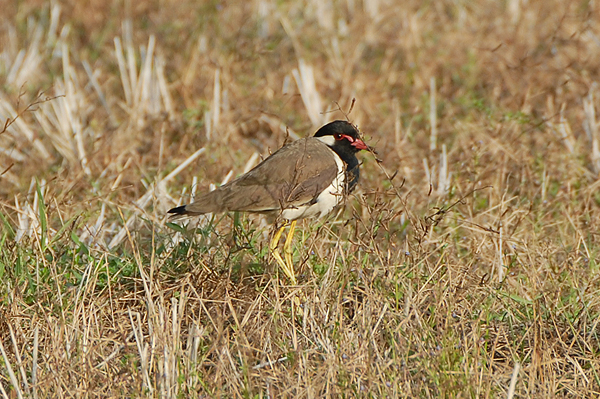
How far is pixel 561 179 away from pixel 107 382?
337cm

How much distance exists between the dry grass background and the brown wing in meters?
0.13

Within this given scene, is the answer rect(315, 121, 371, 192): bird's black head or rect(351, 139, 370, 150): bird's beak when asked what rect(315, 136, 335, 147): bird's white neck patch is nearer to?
rect(315, 121, 371, 192): bird's black head

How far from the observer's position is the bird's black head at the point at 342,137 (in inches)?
169

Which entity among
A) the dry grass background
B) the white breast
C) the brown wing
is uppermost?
the brown wing

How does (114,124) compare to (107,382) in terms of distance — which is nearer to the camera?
(107,382)

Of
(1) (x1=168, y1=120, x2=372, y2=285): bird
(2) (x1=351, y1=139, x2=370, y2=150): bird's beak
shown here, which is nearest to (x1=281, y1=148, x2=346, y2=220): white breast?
(1) (x1=168, y1=120, x2=372, y2=285): bird

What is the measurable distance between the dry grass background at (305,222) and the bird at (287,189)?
119 mm

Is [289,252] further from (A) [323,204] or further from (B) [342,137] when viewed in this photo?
(B) [342,137]

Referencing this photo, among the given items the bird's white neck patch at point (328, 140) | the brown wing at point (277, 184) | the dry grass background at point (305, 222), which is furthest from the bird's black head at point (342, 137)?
the dry grass background at point (305, 222)

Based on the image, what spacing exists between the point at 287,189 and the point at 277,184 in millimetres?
216

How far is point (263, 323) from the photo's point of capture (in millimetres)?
3590

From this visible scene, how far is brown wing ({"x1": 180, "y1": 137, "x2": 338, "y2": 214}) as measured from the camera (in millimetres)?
3959

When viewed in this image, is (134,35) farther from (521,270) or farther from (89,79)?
(521,270)

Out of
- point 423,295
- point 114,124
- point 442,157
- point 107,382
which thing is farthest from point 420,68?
point 107,382
